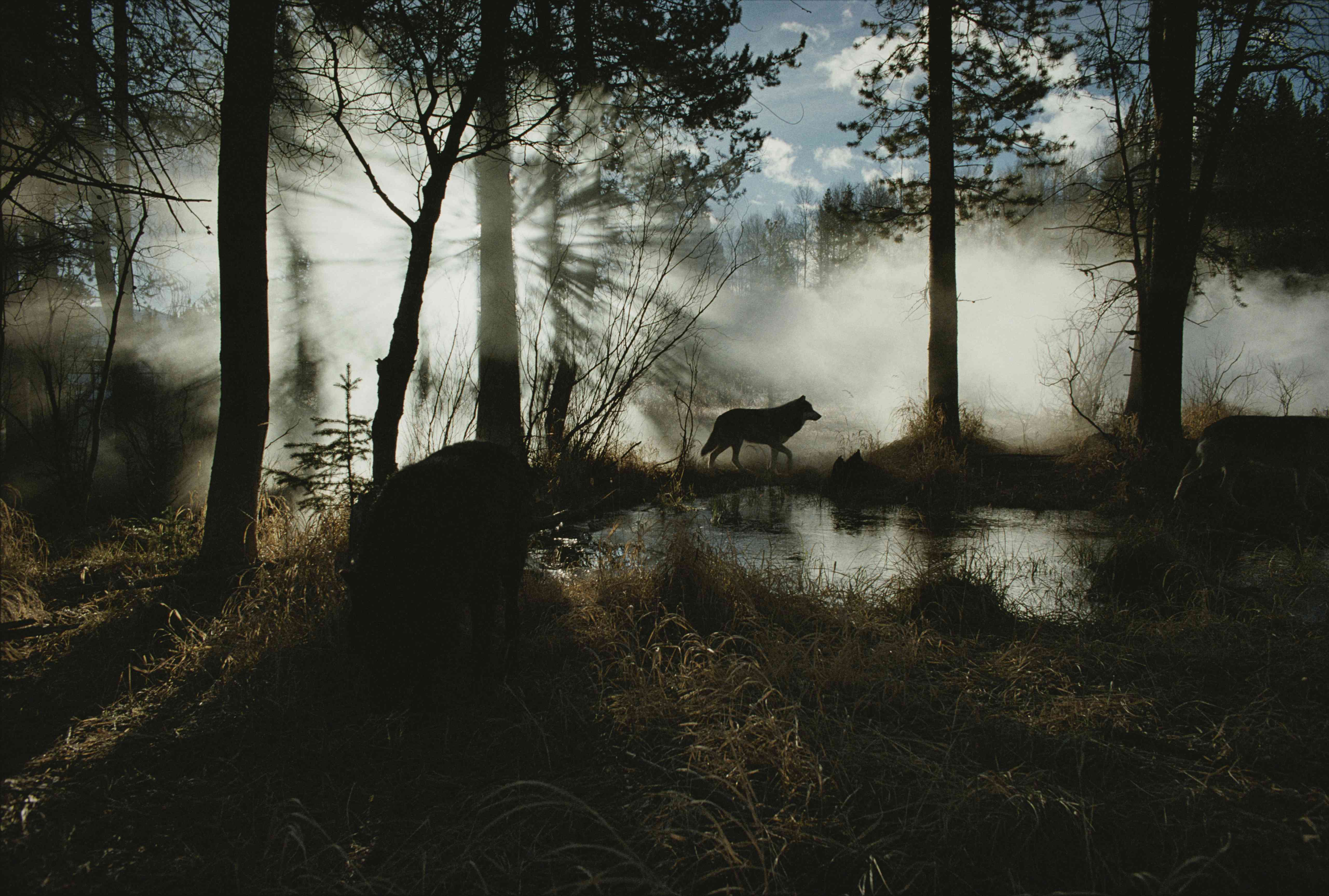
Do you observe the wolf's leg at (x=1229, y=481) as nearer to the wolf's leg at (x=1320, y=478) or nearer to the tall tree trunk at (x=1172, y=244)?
the wolf's leg at (x=1320, y=478)

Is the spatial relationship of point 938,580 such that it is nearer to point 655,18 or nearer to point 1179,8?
point 655,18

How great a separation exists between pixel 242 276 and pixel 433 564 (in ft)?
9.15

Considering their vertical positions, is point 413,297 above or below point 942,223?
below

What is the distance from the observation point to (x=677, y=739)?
252 centimetres

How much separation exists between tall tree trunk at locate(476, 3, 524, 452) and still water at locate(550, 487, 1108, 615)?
239cm

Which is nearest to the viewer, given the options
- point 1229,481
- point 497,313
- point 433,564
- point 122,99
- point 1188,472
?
point 433,564

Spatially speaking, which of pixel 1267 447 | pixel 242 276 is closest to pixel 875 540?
pixel 1267 447

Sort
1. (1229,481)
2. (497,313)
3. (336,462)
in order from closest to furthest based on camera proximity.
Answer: (336,462) < (1229,481) < (497,313)

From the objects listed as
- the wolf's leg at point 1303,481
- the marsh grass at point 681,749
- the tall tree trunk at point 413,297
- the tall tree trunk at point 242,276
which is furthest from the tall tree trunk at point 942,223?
the tall tree trunk at point 242,276

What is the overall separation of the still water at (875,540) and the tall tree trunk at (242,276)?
2484mm

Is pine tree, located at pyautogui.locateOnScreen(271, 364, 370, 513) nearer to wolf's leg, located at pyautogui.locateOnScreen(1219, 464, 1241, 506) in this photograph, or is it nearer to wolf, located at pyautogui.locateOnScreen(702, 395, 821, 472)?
wolf, located at pyautogui.locateOnScreen(702, 395, 821, 472)

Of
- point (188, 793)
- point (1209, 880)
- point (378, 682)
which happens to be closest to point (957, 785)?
point (1209, 880)

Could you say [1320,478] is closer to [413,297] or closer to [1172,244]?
[1172,244]

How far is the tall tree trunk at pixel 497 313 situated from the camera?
851 cm
